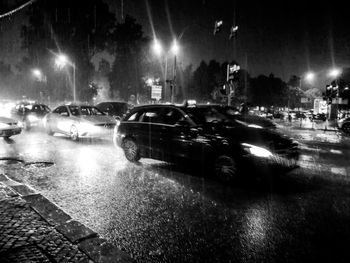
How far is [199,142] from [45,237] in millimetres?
3924

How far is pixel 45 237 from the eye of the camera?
11.9ft

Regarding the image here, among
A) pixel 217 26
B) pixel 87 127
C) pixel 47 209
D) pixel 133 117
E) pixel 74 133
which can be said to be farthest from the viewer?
pixel 217 26

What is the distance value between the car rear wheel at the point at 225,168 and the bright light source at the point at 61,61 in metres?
34.3

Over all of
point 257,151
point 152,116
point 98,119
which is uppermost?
point 152,116

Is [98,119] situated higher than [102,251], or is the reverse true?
[98,119]

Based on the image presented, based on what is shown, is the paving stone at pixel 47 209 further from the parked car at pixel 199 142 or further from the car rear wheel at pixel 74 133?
the car rear wheel at pixel 74 133

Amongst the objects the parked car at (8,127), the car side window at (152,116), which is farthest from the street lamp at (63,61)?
the car side window at (152,116)

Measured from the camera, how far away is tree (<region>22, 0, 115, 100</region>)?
3559cm

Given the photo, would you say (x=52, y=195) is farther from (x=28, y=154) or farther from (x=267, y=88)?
(x=267, y=88)

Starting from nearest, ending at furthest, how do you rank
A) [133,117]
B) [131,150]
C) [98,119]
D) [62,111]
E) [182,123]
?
[182,123], [131,150], [133,117], [98,119], [62,111]

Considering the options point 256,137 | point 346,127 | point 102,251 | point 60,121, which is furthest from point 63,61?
point 102,251

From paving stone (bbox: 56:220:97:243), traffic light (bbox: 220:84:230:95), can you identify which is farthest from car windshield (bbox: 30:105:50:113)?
paving stone (bbox: 56:220:97:243)

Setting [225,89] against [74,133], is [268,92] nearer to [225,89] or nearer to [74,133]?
[225,89]

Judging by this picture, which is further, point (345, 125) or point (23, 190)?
point (345, 125)
